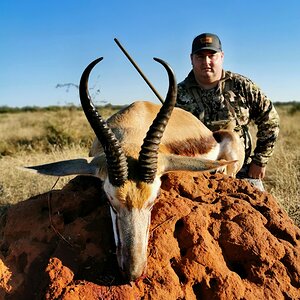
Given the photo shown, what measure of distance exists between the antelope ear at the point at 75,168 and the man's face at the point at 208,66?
4.15m

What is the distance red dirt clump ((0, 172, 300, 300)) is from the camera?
3809 mm

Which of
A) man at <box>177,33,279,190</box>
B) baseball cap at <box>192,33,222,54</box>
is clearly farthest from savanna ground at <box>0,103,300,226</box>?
baseball cap at <box>192,33,222,54</box>

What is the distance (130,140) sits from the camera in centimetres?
512

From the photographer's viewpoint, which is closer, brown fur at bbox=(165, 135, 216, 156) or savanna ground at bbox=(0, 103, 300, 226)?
brown fur at bbox=(165, 135, 216, 156)

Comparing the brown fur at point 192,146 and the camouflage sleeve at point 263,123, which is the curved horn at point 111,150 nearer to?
the brown fur at point 192,146

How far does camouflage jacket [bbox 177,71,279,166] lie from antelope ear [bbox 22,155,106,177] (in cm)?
393

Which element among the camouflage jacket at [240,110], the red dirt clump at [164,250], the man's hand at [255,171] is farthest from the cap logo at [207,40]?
the red dirt clump at [164,250]

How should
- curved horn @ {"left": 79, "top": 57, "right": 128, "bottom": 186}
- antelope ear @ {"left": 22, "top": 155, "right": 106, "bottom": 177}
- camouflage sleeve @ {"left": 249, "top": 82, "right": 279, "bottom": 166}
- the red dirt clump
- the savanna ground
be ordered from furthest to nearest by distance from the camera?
the savanna ground, camouflage sleeve @ {"left": 249, "top": 82, "right": 279, "bottom": 166}, antelope ear @ {"left": 22, "top": 155, "right": 106, "bottom": 177}, curved horn @ {"left": 79, "top": 57, "right": 128, "bottom": 186}, the red dirt clump

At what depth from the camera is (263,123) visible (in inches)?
325

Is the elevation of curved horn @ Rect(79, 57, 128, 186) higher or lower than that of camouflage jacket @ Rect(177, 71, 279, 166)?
lower

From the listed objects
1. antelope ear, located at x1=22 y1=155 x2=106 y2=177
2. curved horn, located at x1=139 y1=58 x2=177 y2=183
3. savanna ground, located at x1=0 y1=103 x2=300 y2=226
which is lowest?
savanna ground, located at x1=0 y1=103 x2=300 y2=226

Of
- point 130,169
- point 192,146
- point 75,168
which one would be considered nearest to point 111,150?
point 130,169

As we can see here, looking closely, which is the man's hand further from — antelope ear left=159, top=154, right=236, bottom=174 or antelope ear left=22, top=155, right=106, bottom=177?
antelope ear left=22, top=155, right=106, bottom=177

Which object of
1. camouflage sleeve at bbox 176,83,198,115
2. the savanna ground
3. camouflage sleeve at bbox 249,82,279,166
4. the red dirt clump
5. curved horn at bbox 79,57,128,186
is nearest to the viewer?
the red dirt clump
